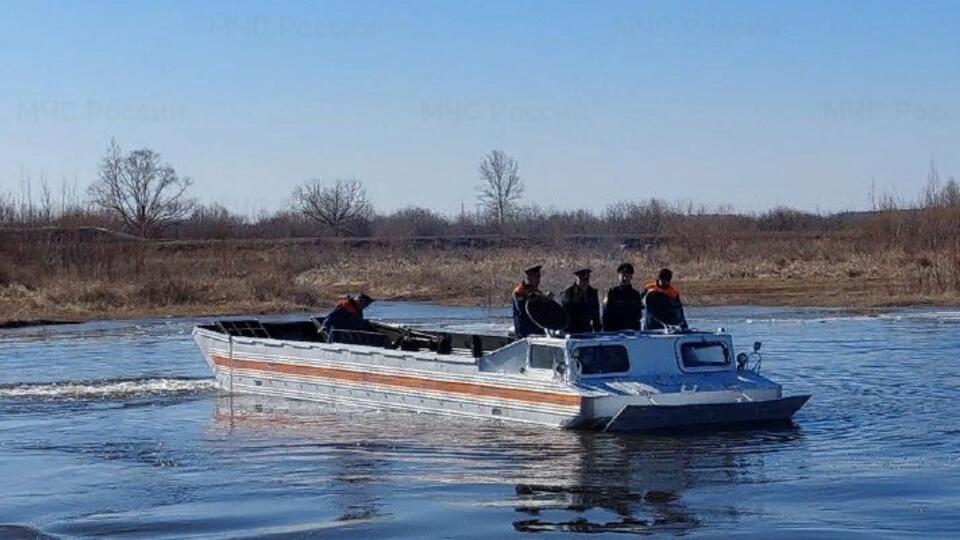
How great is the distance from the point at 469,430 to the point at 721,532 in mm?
7232

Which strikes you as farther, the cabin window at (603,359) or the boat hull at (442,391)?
the cabin window at (603,359)

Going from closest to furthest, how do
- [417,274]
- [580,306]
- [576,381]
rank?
[576,381] < [580,306] < [417,274]

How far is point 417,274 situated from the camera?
59188 millimetres

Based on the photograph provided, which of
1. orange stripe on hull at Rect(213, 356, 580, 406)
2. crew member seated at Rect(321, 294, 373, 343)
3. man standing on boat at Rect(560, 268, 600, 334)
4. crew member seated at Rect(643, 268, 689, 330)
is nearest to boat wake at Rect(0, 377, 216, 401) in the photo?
orange stripe on hull at Rect(213, 356, 580, 406)

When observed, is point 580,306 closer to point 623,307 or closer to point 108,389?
point 623,307

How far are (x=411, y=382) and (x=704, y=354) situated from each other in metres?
4.04

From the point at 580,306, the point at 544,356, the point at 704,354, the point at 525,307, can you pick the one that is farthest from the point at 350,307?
the point at 704,354

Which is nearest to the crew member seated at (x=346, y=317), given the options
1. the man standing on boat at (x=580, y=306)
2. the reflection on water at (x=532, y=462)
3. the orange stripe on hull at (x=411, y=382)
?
the orange stripe on hull at (x=411, y=382)

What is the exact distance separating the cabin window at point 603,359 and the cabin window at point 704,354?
88 cm

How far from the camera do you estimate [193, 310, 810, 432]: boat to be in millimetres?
19391

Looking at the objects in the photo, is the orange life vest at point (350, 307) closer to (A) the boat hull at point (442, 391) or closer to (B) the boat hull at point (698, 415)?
(A) the boat hull at point (442, 391)

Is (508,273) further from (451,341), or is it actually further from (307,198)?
(307,198)

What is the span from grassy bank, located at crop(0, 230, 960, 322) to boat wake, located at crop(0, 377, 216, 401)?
65.4 ft

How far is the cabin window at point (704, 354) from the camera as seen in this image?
2055 cm
